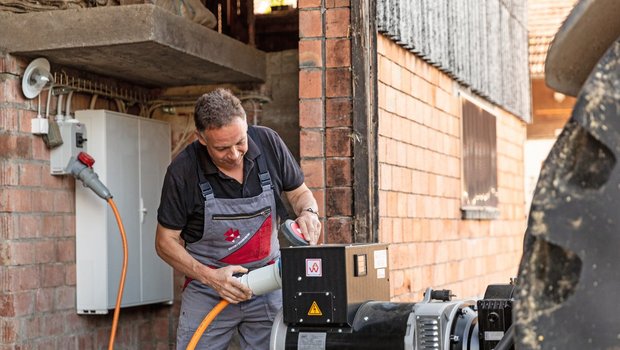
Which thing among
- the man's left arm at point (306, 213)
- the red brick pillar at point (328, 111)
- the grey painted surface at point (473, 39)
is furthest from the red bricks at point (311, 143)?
the man's left arm at point (306, 213)

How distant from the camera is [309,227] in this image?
16.3ft

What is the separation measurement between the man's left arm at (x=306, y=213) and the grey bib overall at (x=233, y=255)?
161mm

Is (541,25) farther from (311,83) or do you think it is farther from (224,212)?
(224,212)

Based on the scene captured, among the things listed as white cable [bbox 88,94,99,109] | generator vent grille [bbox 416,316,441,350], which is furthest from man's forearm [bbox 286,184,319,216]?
white cable [bbox 88,94,99,109]

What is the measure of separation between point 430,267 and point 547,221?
6613 mm

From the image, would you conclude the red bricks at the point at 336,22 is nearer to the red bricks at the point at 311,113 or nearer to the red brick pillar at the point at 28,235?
the red bricks at the point at 311,113

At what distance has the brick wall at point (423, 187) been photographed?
732 centimetres

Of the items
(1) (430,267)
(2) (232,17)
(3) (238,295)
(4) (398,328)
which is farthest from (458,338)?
(2) (232,17)

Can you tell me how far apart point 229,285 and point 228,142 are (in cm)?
66

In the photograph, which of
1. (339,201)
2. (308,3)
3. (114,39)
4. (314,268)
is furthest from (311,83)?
(314,268)

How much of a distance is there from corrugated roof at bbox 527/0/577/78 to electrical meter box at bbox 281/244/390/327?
1021 centimetres

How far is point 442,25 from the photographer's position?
8.88 meters

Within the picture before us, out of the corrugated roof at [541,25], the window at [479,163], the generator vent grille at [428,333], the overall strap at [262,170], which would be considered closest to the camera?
the generator vent grille at [428,333]

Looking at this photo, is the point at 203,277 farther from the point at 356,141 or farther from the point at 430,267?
the point at 430,267
